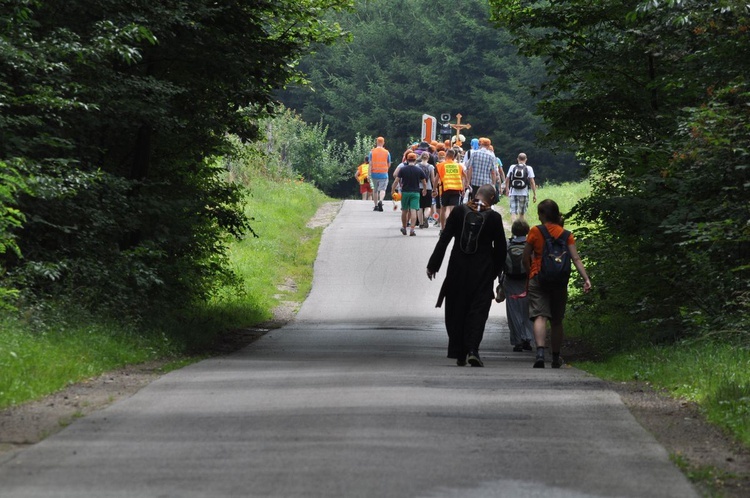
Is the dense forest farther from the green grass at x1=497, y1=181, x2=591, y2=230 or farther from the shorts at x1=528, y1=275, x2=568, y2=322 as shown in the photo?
the green grass at x1=497, y1=181, x2=591, y2=230

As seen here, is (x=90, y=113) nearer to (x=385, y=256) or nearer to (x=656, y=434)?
(x=656, y=434)

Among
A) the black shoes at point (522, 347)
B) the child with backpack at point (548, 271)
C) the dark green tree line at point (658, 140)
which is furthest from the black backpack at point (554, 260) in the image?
the black shoes at point (522, 347)

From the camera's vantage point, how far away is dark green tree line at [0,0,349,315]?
549 inches

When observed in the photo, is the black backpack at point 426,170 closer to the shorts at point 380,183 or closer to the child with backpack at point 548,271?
the shorts at point 380,183

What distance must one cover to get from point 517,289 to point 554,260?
2767mm

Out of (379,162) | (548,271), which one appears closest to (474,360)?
(548,271)

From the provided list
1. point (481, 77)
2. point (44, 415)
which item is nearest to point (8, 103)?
point (44, 415)

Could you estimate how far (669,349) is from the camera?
14.1 meters

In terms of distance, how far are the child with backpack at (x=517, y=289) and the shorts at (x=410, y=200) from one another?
14.4 meters

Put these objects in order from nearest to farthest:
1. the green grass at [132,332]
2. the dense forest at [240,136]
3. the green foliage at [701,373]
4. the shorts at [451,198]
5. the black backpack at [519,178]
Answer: the green foliage at [701,373] < the green grass at [132,332] < the dense forest at [240,136] < the shorts at [451,198] < the black backpack at [519,178]

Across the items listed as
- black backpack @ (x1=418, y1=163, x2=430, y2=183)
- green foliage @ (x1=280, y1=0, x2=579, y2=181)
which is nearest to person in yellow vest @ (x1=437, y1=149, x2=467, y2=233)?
black backpack @ (x1=418, y1=163, x2=430, y2=183)

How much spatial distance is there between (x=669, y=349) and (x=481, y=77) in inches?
2888

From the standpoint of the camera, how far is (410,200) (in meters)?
31.9

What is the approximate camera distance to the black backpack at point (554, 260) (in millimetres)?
14086
